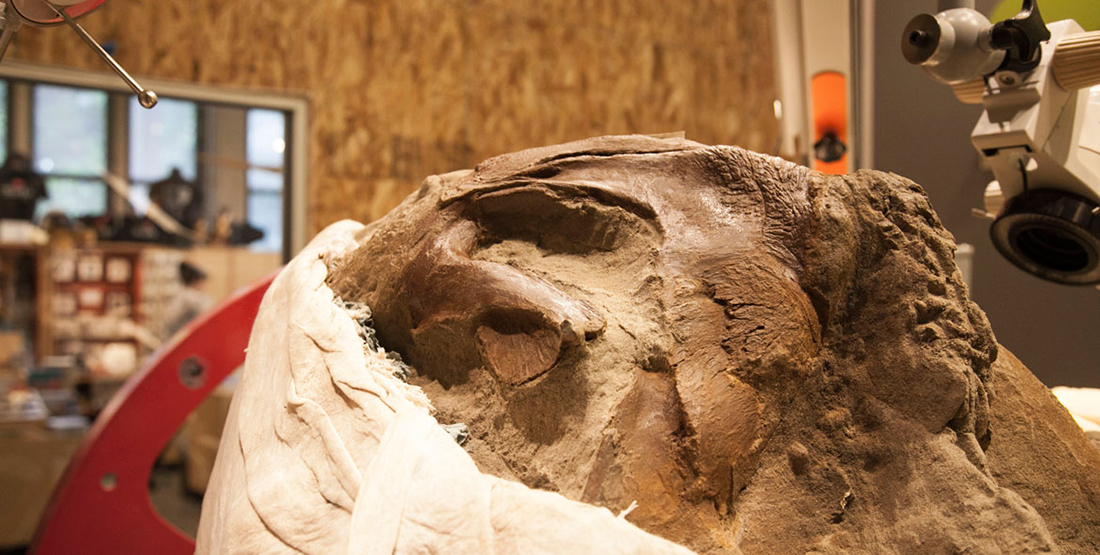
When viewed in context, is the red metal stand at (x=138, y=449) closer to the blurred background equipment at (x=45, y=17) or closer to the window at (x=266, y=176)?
the blurred background equipment at (x=45, y=17)

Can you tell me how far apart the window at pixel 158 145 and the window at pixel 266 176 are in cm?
22

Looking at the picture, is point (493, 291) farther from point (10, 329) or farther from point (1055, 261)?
point (10, 329)

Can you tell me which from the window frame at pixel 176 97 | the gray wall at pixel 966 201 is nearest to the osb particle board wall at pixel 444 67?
the window frame at pixel 176 97

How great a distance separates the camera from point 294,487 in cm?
95

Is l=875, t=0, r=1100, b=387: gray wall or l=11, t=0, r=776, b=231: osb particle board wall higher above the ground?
l=11, t=0, r=776, b=231: osb particle board wall

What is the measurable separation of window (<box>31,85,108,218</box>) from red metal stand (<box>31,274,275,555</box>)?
158 centimetres

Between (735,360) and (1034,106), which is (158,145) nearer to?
(735,360)

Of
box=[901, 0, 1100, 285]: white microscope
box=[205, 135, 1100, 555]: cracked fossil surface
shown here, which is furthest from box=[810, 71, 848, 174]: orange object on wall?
box=[205, 135, 1100, 555]: cracked fossil surface

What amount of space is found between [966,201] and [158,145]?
9.13 feet

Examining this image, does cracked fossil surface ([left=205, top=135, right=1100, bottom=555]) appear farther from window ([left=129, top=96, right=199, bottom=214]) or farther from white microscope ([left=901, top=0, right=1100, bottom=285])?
window ([left=129, top=96, right=199, bottom=214])

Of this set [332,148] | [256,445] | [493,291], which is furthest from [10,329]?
[493,291]

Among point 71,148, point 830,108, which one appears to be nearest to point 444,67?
point 71,148

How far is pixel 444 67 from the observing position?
12.3 ft

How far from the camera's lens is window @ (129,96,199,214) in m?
2.99
